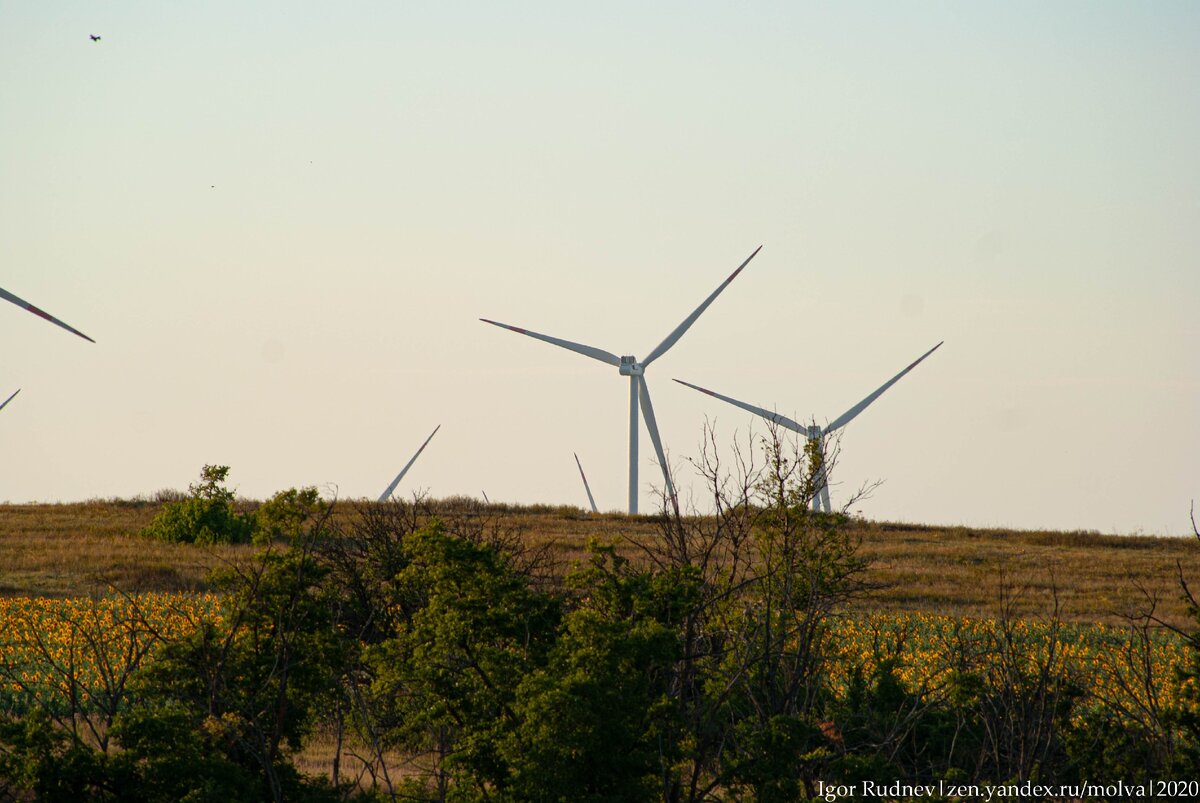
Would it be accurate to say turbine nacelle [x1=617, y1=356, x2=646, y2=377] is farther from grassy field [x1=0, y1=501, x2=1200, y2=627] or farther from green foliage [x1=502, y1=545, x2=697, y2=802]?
green foliage [x1=502, y1=545, x2=697, y2=802]

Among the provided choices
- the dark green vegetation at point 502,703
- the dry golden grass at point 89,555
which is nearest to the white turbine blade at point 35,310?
the dry golden grass at point 89,555

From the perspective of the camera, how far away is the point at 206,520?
53.6 m

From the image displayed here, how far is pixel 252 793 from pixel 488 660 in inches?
98.1

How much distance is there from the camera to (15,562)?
4731 centimetres

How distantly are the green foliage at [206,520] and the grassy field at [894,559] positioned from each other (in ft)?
3.71

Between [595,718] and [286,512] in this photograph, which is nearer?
[595,718]

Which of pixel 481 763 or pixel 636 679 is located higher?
pixel 636 679

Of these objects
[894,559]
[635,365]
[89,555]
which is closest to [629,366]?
[635,365]

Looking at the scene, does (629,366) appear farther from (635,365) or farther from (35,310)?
(35,310)

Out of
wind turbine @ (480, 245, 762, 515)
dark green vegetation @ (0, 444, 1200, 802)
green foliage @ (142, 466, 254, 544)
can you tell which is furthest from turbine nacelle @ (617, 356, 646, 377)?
dark green vegetation @ (0, 444, 1200, 802)

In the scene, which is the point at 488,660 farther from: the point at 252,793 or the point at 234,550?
the point at 234,550

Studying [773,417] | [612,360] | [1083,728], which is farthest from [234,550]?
[1083,728]

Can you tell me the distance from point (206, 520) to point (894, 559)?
91.0 feet

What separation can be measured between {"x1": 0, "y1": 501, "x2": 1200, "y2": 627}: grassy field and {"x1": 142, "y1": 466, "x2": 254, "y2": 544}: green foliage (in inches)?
44.5
